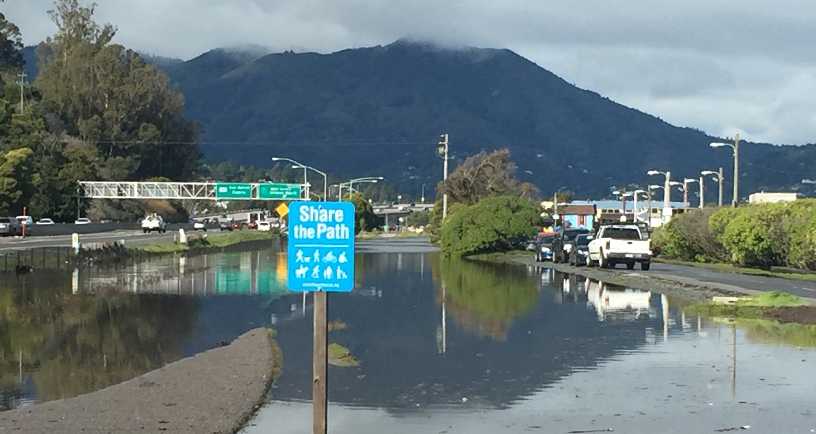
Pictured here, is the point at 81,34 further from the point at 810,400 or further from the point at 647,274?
the point at 810,400

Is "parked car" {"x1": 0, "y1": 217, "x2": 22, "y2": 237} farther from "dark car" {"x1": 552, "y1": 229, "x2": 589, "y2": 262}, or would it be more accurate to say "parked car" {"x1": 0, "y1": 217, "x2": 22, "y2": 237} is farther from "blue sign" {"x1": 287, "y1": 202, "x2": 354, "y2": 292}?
"blue sign" {"x1": 287, "y1": 202, "x2": 354, "y2": 292}

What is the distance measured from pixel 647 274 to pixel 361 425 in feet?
117

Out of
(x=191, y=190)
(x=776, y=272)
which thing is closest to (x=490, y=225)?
(x=776, y=272)

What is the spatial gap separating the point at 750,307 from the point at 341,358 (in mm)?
13371

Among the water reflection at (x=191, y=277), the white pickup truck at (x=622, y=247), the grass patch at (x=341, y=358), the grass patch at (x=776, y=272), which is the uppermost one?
the white pickup truck at (x=622, y=247)

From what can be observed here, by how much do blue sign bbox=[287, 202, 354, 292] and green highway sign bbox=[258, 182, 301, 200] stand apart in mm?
111981

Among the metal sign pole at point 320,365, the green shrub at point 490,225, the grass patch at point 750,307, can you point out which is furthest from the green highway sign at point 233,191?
the metal sign pole at point 320,365

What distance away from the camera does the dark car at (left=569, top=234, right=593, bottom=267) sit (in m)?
57.5

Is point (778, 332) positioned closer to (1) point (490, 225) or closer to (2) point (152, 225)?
(1) point (490, 225)

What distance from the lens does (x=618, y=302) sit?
112ft

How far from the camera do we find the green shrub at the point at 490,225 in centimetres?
7512

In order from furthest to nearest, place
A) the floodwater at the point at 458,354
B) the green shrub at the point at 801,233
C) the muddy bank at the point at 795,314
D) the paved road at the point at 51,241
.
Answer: the paved road at the point at 51,241 < the green shrub at the point at 801,233 < the muddy bank at the point at 795,314 < the floodwater at the point at 458,354

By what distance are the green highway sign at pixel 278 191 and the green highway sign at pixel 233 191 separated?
256 centimetres

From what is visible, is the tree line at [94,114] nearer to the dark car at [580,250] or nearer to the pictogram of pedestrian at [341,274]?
the dark car at [580,250]
